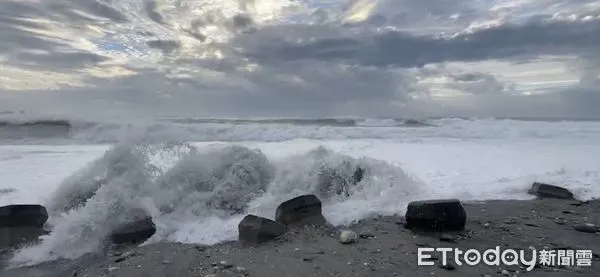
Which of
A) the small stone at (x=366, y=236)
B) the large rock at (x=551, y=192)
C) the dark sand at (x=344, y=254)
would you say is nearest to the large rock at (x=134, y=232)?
the dark sand at (x=344, y=254)

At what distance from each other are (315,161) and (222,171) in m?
1.51

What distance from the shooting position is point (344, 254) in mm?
4031

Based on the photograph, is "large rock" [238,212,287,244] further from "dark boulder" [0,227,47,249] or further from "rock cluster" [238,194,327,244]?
"dark boulder" [0,227,47,249]

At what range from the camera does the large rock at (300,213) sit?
5031mm

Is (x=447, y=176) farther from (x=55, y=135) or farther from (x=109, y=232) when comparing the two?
(x=55, y=135)

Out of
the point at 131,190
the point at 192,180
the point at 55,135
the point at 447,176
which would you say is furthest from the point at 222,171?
the point at 55,135

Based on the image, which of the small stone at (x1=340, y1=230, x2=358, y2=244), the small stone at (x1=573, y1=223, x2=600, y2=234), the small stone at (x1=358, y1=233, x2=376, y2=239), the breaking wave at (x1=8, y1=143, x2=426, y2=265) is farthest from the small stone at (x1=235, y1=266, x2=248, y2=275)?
the small stone at (x1=573, y1=223, x2=600, y2=234)

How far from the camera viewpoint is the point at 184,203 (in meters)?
5.79

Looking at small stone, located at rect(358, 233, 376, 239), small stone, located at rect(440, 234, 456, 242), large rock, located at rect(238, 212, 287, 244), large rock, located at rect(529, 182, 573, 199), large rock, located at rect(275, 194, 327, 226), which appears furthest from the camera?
large rock, located at rect(529, 182, 573, 199)

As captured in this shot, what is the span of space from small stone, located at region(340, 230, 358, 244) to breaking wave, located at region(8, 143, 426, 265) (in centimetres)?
69

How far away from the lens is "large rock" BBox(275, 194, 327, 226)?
503 centimetres

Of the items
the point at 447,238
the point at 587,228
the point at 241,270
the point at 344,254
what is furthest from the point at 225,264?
the point at 587,228
